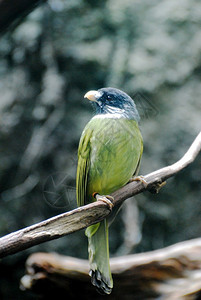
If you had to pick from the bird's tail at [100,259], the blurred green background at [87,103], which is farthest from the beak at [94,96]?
the bird's tail at [100,259]

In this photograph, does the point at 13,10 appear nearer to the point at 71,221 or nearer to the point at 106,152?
the point at 106,152

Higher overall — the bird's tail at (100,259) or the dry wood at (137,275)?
the bird's tail at (100,259)

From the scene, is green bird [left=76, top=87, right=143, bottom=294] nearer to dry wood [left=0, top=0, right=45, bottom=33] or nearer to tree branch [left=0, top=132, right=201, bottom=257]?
tree branch [left=0, top=132, right=201, bottom=257]

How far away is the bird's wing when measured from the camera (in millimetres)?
1167

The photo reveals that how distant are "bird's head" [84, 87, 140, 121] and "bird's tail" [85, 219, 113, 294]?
36cm

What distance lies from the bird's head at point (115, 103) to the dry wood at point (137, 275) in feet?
2.21

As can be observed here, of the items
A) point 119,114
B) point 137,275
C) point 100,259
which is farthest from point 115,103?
point 137,275

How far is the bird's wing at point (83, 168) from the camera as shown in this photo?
1167 mm

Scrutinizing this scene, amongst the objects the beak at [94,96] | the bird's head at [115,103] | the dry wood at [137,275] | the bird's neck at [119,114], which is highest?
the beak at [94,96]

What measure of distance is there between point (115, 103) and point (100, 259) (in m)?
0.49

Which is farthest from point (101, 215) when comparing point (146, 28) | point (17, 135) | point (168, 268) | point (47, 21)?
point (47, 21)

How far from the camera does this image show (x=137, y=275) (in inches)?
59.1

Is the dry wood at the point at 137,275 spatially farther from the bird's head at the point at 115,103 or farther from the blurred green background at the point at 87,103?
the bird's head at the point at 115,103

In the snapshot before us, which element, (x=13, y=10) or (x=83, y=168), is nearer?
(x=83, y=168)
